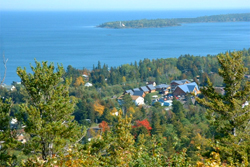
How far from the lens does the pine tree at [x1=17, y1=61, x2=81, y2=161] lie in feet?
16.7

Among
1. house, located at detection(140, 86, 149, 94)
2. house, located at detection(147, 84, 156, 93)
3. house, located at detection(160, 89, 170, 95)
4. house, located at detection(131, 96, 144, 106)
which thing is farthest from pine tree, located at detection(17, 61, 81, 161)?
house, located at detection(147, 84, 156, 93)

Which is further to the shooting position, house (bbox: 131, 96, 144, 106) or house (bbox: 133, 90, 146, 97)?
house (bbox: 133, 90, 146, 97)

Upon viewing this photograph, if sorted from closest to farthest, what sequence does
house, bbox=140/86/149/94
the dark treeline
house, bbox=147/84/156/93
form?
the dark treeline
house, bbox=140/86/149/94
house, bbox=147/84/156/93

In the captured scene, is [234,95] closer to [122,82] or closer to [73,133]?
[73,133]

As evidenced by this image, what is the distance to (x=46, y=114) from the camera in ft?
17.3

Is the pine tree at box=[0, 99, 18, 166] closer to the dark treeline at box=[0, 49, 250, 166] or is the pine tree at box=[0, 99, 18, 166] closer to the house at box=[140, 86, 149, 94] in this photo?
the dark treeline at box=[0, 49, 250, 166]

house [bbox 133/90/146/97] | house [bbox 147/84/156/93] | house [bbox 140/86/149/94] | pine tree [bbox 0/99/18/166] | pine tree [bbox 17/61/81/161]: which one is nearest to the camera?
pine tree [bbox 17/61/81/161]

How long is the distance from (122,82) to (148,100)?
5103 millimetres

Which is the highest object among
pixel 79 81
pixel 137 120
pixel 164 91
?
pixel 79 81

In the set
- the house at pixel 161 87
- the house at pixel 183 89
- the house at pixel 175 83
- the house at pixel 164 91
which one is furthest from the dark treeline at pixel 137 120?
the house at pixel 164 91

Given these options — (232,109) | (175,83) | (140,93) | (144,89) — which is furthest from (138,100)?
(232,109)

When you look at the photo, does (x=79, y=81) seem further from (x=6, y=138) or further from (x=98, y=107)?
(x=6, y=138)

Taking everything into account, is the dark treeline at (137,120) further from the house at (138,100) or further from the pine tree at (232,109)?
the house at (138,100)

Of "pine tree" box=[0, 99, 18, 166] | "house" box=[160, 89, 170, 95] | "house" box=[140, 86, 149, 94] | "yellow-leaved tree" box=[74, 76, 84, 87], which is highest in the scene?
"pine tree" box=[0, 99, 18, 166]
